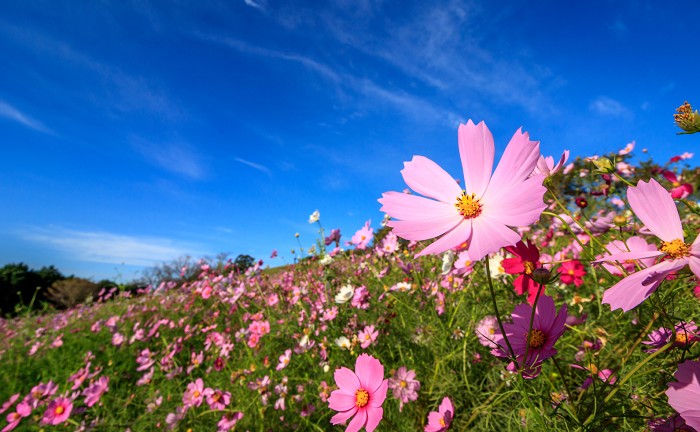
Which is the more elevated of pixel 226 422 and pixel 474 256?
pixel 474 256

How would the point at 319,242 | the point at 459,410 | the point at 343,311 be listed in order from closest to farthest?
1. the point at 459,410
2. the point at 343,311
3. the point at 319,242

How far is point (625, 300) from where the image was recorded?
0.37 meters

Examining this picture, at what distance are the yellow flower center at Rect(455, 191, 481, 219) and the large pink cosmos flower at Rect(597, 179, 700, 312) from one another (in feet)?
0.58

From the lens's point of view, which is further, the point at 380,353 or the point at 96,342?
the point at 96,342

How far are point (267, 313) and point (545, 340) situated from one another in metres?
2.10

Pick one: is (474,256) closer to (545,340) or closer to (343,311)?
(545,340)

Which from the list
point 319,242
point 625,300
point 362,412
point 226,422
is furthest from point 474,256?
A: point 319,242

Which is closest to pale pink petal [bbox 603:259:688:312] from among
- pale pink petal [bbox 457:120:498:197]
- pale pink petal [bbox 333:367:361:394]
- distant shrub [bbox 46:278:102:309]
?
pale pink petal [bbox 457:120:498:197]

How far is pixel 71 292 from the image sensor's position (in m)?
8.80

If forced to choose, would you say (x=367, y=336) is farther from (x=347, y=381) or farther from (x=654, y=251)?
(x=654, y=251)

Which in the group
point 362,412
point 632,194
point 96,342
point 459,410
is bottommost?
point 96,342

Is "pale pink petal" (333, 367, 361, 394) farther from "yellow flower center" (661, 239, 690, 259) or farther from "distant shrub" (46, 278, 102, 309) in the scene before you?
"distant shrub" (46, 278, 102, 309)

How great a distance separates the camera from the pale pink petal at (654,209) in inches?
17.0

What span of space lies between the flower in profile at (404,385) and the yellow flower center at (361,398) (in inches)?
21.3
